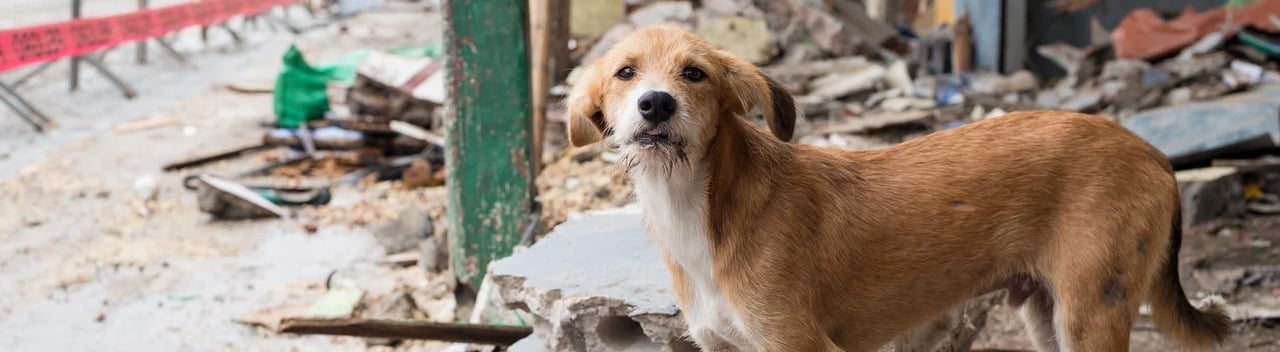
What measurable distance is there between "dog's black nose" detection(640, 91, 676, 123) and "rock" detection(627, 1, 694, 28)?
36.3 feet

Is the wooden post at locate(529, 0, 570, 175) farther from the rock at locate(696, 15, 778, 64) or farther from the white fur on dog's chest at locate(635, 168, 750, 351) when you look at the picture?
the white fur on dog's chest at locate(635, 168, 750, 351)

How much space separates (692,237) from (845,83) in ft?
30.1

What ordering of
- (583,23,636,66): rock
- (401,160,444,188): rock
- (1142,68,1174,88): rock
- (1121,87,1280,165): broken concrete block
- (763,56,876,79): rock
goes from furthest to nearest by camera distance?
(583,23,636,66): rock, (763,56,876,79): rock, (1142,68,1174,88): rock, (401,160,444,188): rock, (1121,87,1280,165): broken concrete block

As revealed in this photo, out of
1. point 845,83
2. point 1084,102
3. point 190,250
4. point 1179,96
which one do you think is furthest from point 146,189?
point 1179,96

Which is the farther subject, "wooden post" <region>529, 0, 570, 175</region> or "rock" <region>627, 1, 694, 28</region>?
"rock" <region>627, 1, 694, 28</region>

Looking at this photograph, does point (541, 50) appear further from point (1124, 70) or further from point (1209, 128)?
point (1124, 70)

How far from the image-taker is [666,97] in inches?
128

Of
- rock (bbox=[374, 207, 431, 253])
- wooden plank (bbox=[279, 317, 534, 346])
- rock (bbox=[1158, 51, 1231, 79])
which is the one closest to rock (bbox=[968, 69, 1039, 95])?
rock (bbox=[1158, 51, 1231, 79])

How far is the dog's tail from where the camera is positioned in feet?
13.2

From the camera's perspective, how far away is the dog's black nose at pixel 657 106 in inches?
128

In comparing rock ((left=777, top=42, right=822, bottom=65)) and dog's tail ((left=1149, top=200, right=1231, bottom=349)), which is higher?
dog's tail ((left=1149, top=200, right=1231, bottom=349))

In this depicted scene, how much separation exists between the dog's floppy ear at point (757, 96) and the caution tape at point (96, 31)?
32.7 ft

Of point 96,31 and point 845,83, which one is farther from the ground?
point 96,31

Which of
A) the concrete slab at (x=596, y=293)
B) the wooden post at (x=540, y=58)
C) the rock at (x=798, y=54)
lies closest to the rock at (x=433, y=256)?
the wooden post at (x=540, y=58)
